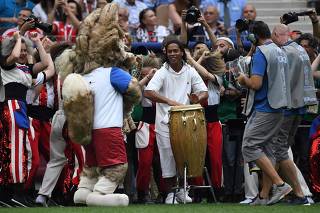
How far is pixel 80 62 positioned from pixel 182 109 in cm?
183

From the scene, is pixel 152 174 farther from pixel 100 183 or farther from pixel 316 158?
pixel 100 183

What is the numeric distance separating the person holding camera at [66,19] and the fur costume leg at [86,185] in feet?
15.5

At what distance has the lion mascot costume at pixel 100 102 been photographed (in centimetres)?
1366

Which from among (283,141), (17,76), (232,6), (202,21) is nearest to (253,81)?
(283,141)

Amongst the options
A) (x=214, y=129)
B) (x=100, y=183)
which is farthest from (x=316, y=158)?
(x=100, y=183)

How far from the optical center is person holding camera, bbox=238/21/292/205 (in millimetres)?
14781

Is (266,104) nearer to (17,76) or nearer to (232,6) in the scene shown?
(17,76)

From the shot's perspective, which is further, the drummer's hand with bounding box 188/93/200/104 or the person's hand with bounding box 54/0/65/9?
the person's hand with bounding box 54/0/65/9

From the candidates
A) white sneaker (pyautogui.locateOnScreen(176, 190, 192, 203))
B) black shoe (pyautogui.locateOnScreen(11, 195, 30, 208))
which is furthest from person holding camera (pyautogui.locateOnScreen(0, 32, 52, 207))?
white sneaker (pyautogui.locateOnScreen(176, 190, 192, 203))

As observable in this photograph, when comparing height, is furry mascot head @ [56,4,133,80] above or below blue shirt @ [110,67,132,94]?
above

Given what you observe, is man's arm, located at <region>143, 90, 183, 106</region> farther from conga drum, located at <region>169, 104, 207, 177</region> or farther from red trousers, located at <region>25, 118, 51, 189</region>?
red trousers, located at <region>25, 118, 51, 189</region>

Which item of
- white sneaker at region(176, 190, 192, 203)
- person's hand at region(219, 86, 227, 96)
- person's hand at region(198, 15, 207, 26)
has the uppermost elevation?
person's hand at region(198, 15, 207, 26)

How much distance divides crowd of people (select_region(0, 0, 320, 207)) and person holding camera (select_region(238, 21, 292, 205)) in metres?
0.01

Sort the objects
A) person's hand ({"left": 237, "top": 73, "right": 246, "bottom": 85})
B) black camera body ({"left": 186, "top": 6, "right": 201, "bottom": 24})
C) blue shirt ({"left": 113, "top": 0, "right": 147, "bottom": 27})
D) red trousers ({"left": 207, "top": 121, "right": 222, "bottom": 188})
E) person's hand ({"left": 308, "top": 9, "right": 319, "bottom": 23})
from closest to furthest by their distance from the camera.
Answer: person's hand ({"left": 237, "top": 73, "right": 246, "bottom": 85}) → person's hand ({"left": 308, "top": 9, "right": 319, "bottom": 23}) → red trousers ({"left": 207, "top": 121, "right": 222, "bottom": 188}) → black camera body ({"left": 186, "top": 6, "right": 201, "bottom": 24}) → blue shirt ({"left": 113, "top": 0, "right": 147, "bottom": 27})
